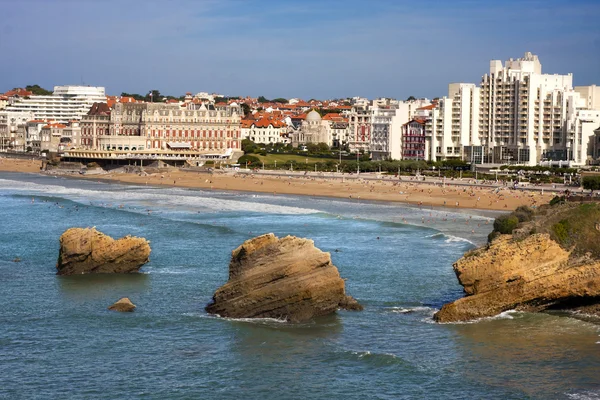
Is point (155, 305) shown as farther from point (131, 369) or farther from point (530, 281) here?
point (530, 281)

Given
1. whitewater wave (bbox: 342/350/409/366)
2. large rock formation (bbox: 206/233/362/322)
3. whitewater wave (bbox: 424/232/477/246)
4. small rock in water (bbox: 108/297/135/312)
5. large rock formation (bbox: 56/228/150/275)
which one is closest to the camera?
whitewater wave (bbox: 342/350/409/366)

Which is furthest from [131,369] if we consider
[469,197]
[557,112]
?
[557,112]

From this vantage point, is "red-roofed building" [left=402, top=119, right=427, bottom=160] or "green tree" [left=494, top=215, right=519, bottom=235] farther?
"red-roofed building" [left=402, top=119, right=427, bottom=160]

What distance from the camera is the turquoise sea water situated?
23219mm

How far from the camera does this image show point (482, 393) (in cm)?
2259

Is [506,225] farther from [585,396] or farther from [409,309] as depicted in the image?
[585,396]

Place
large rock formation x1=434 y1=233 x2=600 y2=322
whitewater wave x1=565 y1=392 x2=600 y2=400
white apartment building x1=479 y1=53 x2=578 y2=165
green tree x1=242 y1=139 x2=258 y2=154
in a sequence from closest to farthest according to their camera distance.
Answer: whitewater wave x1=565 y1=392 x2=600 y2=400, large rock formation x1=434 y1=233 x2=600 y2=322, white apartment building x1=479 y1=53 x2=578 y2=165, green tree x1=242 y1=139 x2=258 y2=154

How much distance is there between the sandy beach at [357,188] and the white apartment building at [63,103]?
83402 mm

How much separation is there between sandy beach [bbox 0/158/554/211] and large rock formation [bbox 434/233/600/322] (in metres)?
38.4

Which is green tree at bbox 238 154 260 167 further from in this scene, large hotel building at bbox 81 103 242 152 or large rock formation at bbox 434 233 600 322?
large rock formation at bbox 434 233 600 322

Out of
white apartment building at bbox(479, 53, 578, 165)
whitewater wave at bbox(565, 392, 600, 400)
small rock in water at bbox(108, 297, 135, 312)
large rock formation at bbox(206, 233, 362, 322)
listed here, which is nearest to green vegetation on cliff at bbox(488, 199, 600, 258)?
large rock formation at bbox(206, 233, 362, 322)

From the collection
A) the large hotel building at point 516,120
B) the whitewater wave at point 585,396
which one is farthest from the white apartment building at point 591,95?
the whitewater wave at point 585,396

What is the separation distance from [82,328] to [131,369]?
480 centimetres

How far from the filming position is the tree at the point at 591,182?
75.1 m
